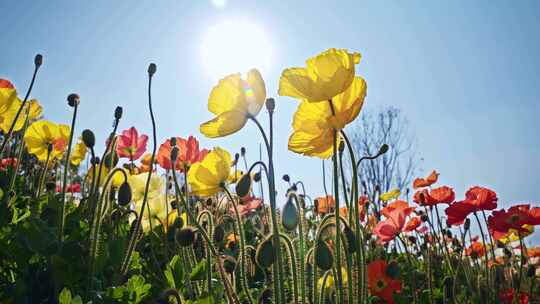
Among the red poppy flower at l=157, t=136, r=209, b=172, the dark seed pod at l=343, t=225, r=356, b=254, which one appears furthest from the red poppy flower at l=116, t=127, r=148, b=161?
the dark seed pod at l=343, t=225, r=356, b=254

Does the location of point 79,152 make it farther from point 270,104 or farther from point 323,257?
point 323,257

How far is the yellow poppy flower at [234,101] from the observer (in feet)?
4.38

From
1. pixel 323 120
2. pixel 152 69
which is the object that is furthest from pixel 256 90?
pixel 152 69

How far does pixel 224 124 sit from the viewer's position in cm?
140

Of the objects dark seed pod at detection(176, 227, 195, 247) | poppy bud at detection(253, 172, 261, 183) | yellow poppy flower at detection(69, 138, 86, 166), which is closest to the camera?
dark seed pod at detection(176, 227, 195, 247)

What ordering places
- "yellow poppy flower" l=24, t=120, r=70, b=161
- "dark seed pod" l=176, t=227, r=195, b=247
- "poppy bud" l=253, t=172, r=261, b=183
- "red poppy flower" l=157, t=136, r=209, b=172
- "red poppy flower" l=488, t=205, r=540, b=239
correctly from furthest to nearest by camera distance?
"poppy bud" l=253, t=172, r=261, b=183, "yellow poppy flower" l=24, t=120, r=70, b=161, "red poppy flower" l=157, t=136, r=209, b=172, "red poppy flower" l=488, t=205, r=540, b=239, "dark seed pod" l=176, t=227, r=195, b=247

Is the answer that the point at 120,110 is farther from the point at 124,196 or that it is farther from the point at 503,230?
the point at 503,230

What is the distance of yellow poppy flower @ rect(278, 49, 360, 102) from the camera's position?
47.1 inches

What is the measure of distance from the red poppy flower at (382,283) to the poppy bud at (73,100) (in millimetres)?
1502

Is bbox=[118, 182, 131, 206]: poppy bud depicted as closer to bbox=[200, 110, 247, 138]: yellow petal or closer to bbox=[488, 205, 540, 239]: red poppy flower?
bbox=[200, 110, 247, 138]: yellow petal

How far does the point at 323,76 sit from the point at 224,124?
0.36 metres

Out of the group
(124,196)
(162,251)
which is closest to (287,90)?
(124,196)

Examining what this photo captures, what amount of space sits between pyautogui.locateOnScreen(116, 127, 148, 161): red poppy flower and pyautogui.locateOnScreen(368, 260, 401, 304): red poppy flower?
5.36 feet

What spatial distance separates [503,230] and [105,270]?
5.99ft
